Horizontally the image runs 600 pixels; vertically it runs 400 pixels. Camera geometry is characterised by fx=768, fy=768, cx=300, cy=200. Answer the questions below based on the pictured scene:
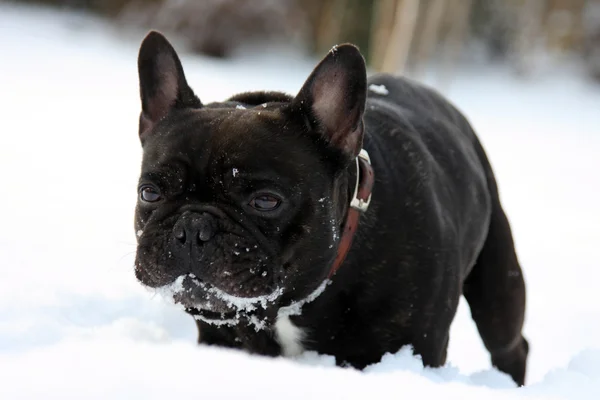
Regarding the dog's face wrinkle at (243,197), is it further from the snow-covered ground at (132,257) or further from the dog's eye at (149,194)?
the snow-covered ground at (132,257)

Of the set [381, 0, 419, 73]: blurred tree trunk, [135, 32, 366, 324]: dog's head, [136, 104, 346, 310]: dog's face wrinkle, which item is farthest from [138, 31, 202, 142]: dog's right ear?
[381, 0, 419, 73]: blurred tree trunk

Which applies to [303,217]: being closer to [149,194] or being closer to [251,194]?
[251,194]

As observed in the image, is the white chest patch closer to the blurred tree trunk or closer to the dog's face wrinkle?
the dog's face wrinkle

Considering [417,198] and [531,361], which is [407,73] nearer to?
[531,361]

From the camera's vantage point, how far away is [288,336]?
9.82ft

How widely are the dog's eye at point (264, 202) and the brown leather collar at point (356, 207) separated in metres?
0.34

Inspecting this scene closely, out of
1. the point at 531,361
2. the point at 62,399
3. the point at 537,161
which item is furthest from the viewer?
the point at 537,161

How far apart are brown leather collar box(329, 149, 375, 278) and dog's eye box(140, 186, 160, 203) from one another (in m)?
0.68

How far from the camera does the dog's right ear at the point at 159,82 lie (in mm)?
3129

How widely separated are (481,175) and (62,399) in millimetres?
2672

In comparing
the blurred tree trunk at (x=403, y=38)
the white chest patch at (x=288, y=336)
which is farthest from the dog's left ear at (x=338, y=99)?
the blurred tree trunk at (x=403, y=38)

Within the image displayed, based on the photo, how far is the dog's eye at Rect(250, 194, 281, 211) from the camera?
259 cm

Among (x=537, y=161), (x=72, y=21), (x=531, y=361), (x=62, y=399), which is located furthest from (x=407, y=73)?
(x=72, y=21)

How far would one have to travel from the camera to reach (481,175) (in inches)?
147
